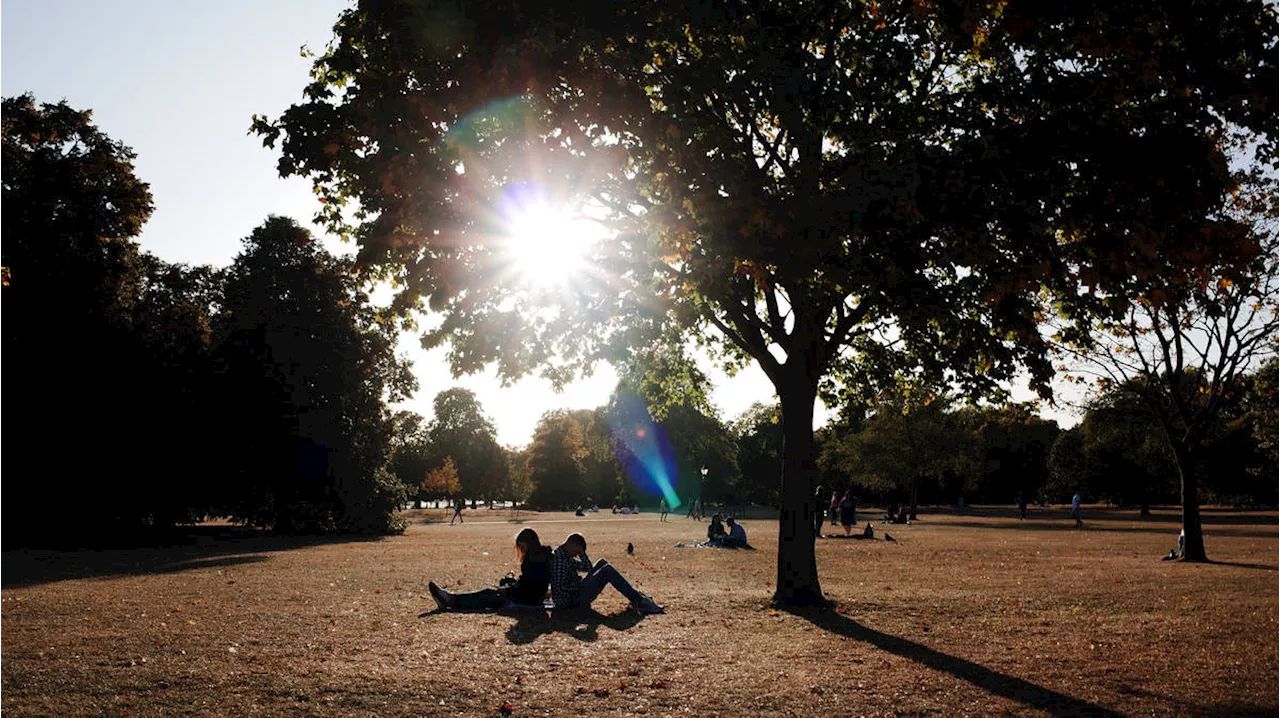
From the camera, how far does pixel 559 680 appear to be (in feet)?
29.0

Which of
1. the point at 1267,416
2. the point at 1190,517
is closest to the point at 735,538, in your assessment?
the point at 1190,517

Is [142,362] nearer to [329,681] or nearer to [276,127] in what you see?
[276,127]

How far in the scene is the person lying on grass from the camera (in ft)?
44.5

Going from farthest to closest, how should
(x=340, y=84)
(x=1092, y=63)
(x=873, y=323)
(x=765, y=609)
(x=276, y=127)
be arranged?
(x=873, y=323) → (x=765, y=609) → (x=340, y=84) → (x=276, y=127) → (x=1092, y=63)

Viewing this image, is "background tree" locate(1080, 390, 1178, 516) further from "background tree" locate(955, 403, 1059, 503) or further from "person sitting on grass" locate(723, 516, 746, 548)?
"person sitting on grass" locate(723, 516, 746, 548)

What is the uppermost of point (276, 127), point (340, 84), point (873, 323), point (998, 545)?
point (340, 84)

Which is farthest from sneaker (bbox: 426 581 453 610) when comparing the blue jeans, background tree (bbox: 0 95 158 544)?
A: background tree (bbox: 0 95 158 544)

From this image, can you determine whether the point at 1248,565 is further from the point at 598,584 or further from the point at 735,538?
the point at 598,584

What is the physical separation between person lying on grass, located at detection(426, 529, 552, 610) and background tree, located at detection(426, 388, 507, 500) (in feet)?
338

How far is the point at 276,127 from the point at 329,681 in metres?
7.50

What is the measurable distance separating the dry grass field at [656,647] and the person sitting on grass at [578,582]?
11.6 inches

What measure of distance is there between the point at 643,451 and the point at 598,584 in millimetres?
91457

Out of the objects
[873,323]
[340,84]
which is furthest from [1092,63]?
[340,84]

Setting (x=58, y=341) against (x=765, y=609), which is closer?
(x=765, y=609)
